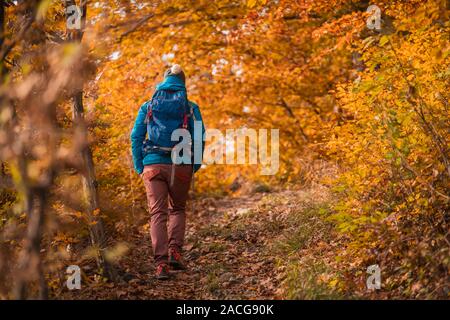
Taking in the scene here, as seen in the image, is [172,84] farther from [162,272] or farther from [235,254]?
[235,254]

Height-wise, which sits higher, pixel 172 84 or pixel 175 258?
pixel 172 84

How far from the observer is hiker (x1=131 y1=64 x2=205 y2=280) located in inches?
259

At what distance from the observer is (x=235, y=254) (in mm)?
7656

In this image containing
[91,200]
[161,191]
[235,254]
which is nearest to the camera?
[91,200]

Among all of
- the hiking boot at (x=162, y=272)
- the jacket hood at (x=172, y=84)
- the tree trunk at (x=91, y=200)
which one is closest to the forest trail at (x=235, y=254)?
the hiking boot at (x=162, y=272)

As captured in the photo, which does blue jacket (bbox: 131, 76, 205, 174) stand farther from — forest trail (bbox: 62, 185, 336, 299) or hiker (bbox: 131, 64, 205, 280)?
forest trail (bbox: 62, 185, 336, 299)

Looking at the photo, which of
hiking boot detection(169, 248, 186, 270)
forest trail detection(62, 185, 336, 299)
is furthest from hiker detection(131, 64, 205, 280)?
forest trail detection(62, 185, 336, 299)

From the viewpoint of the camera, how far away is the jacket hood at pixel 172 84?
667 centimetres

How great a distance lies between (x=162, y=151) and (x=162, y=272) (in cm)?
136

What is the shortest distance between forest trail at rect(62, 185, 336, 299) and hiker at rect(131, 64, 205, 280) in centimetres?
43

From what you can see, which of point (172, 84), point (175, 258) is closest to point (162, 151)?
point (172, 84)

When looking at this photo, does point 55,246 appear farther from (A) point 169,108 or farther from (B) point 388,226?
(B) point 388,226
